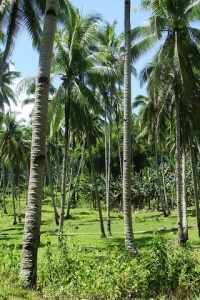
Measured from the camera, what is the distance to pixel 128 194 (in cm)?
1006

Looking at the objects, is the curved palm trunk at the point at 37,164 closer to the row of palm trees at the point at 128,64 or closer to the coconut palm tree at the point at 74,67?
the row of palm trees at the point at 128,64

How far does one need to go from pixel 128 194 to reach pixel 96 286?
4.83 metres

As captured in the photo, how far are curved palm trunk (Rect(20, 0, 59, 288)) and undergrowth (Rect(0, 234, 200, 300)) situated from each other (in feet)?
0.75

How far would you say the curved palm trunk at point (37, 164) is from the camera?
579 cm

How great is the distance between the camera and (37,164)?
6191mm

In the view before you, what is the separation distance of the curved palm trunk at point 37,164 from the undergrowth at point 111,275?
0.23 metres

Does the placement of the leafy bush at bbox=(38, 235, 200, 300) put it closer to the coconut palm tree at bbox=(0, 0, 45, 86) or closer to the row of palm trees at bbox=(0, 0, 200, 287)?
the row of palm trees at bbox=(0, 0, 200, 287)

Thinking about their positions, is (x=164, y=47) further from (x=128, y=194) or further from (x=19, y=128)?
(x=19, y=128)

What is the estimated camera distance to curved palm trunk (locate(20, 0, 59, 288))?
579cm

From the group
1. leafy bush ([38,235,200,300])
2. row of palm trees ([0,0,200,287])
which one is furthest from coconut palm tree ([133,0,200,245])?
leafy bush ([38,235,200,300])

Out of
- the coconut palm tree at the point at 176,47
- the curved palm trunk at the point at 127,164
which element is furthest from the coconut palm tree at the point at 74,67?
the curved palm trunk at the point at 127,164

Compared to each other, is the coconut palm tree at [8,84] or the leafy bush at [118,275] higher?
the coconut palm tree at [8,84]

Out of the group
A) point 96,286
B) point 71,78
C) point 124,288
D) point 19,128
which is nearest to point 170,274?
point 124,288

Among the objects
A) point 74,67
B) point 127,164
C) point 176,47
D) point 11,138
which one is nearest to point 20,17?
point 74,67
